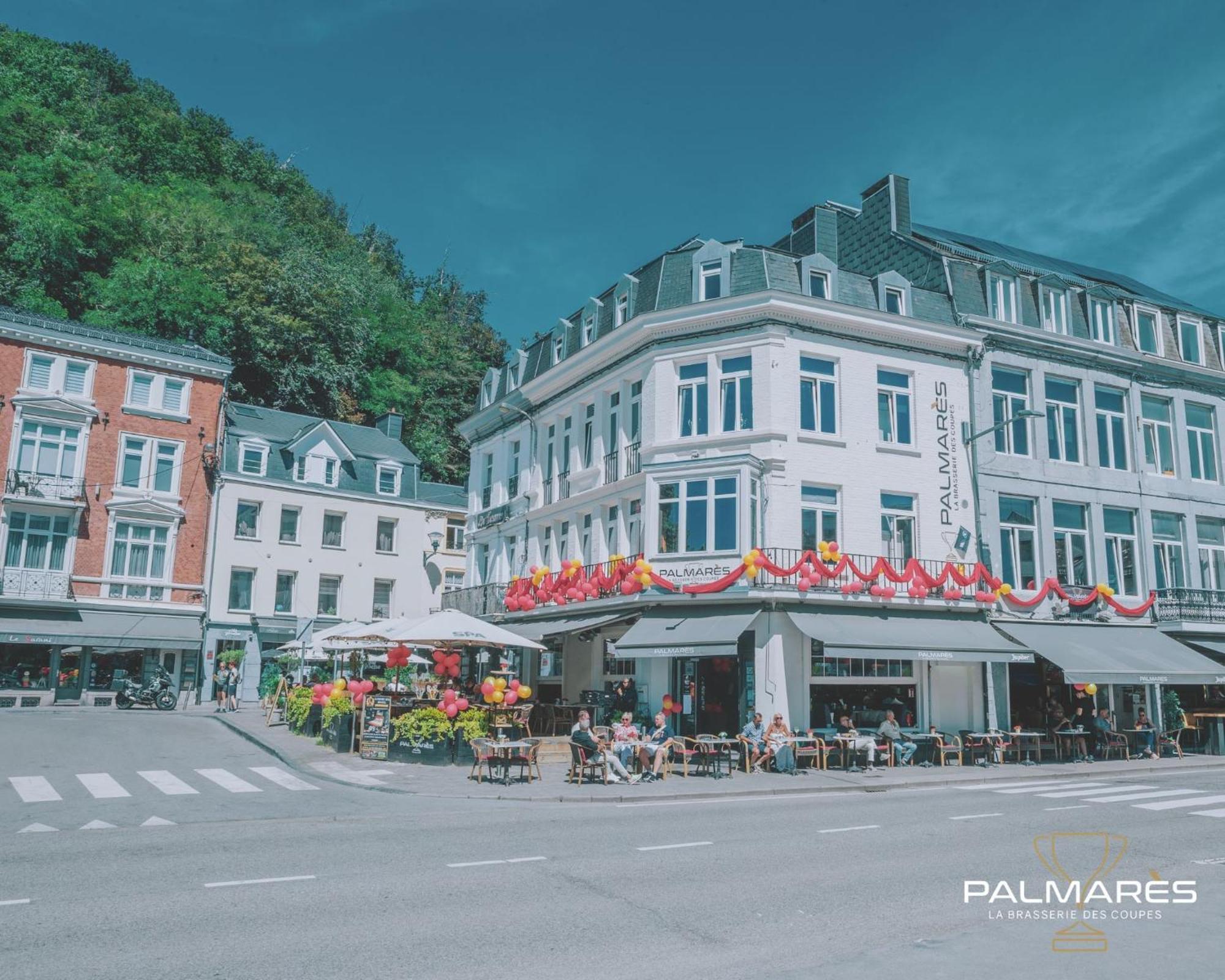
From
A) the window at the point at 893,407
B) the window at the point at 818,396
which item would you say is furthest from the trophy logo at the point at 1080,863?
the window at the point at 893,407

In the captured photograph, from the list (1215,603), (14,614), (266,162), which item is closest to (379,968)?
(1215,603)

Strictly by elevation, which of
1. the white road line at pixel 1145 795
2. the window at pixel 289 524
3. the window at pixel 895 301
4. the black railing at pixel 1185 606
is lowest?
the white road line at pixel 1145 795

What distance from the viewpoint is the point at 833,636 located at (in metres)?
20.5

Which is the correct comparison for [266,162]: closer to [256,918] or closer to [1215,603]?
[1215,603]

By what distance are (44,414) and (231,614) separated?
10.2 m

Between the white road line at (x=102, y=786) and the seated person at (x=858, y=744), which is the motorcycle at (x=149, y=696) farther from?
the seated person at (x=858, y=744)

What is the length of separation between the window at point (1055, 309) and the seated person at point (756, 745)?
588 inches

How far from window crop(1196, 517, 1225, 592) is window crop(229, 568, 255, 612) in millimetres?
34139

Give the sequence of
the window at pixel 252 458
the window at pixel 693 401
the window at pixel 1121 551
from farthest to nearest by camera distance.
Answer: the window at pixel 252 458 < the window at pixel 1121 551 < the window at pixel 693 401

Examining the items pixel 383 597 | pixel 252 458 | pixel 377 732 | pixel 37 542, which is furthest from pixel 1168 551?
pixel 37 542

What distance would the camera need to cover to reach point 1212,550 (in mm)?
28219

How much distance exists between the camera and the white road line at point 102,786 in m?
14.0

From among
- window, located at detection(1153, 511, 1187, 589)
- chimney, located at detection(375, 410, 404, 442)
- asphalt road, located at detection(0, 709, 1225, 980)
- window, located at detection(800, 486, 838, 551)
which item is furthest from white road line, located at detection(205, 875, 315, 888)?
chimney, located at detection(375, 410, 404, 442)

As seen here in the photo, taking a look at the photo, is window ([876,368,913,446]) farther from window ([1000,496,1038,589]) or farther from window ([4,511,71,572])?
window ([4,511,71,572])
